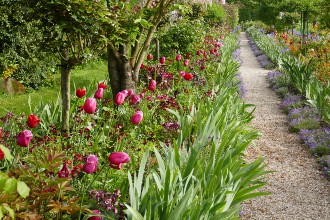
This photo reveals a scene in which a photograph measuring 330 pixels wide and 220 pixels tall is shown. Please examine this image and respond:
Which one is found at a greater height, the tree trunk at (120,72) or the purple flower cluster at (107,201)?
the tree trunk at (120,72)

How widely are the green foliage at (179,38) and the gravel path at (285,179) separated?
2236mm

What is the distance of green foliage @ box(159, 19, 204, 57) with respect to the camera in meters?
8.92

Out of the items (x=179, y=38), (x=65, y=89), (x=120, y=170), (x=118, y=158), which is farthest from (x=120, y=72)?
(x=179, y=38)

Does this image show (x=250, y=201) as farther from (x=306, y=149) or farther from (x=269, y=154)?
(x=306, y=149)

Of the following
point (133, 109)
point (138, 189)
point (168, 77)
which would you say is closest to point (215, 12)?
point (168, 77)

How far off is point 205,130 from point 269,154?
217 centimetres

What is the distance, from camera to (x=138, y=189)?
2.32 m

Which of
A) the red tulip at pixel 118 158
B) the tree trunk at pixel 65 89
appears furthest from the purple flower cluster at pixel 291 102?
the red tulip at pixel 118 158

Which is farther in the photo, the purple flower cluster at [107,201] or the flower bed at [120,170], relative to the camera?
the purple flower cluster at [107,201]

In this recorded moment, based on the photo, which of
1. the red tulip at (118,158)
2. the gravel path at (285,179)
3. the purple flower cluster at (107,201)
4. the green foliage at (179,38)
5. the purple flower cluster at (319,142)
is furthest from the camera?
the green foliage at (179,38)

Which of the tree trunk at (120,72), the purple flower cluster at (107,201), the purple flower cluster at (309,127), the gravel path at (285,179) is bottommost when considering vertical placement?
the gravel path at (285,179)

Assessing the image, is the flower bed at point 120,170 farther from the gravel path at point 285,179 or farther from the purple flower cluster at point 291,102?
the purple flower cluster at point 291,102

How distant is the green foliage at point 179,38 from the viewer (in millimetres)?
8922

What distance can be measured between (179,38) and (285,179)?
502 centimetres
